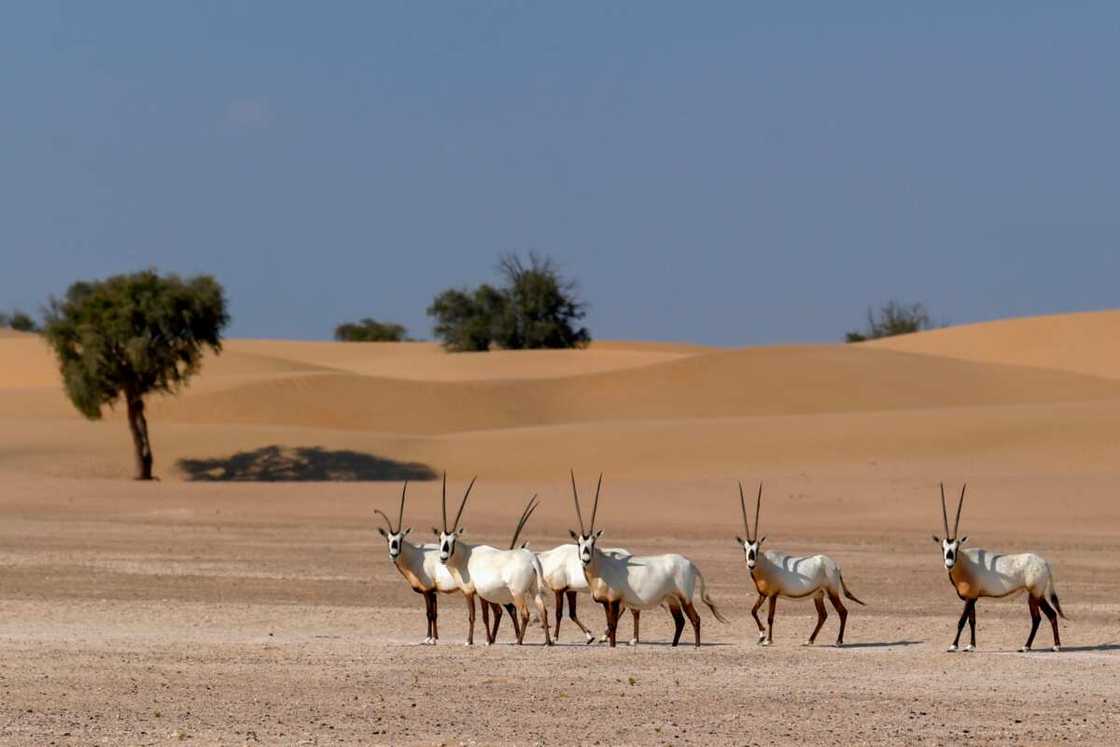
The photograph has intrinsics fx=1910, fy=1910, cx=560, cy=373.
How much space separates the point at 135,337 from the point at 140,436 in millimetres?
2898

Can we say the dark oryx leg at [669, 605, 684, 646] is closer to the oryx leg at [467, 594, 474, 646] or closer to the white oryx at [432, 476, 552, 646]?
the white oryx at [432, 476, 552, 646]

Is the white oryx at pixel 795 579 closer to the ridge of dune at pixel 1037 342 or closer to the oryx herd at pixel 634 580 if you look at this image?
the oryx herd at pixel 634 580

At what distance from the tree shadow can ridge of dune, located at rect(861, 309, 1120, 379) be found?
40413 mm

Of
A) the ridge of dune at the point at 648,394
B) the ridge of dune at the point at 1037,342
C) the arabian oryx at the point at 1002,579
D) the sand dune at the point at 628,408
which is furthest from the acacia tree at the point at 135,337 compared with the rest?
the ridge of dune at the point at 1037,342

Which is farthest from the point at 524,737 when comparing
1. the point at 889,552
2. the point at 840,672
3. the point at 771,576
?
the point at 889,552

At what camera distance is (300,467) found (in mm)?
53688

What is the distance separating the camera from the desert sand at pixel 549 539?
46.4 ft

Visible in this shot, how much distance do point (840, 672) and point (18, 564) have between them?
15530 millimetres

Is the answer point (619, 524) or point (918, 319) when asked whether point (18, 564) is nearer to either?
point (619, 524)

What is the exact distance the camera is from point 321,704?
46.7 feet

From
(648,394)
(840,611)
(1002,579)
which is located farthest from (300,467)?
(1002,579)

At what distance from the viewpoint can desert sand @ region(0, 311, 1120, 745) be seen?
1413 cm

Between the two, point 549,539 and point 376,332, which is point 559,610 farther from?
point 376,332

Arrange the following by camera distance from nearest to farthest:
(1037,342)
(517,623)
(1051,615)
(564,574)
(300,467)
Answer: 1. (1051,615)
2. (517,623)
3. (564,574)
4. (300,467)
5. (1037,342)
